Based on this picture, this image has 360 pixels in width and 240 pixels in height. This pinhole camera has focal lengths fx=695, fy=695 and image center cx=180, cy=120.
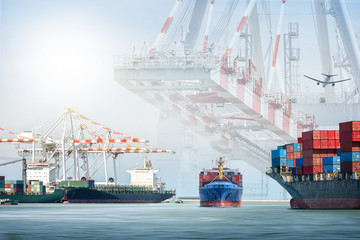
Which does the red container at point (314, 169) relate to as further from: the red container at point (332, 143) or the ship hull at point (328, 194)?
the red container at point (332, 143)

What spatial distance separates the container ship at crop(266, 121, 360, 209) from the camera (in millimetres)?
67188

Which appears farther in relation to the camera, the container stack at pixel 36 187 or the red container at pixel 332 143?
the container stack at pixel 36 187

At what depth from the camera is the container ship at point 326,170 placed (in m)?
67.2

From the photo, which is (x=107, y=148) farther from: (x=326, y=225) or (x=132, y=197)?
(x=326, y=225)

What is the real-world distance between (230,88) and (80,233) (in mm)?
61661

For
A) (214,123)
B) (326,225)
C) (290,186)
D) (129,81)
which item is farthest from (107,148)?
(326,225)

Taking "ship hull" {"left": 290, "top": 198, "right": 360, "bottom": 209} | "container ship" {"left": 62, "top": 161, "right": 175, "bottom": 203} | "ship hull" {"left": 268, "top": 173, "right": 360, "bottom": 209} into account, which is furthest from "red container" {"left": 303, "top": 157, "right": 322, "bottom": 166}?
"container ship" {"left": 62, "top": 161, "right": 175, "bottom": 203}

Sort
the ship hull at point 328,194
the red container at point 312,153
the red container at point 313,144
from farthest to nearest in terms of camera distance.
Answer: the red container at point 312,153 → the red container at point 313,144 → the ship hull at point 328,194

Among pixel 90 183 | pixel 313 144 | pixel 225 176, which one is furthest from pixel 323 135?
pixel 90 183

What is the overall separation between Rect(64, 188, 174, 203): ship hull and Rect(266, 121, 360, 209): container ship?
5133cm

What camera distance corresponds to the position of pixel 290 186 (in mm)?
80812

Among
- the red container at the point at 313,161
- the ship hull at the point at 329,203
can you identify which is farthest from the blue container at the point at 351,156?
the red container at the point at 313,161

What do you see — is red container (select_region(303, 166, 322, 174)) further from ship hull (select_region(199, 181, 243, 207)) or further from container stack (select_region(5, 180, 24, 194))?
container stack (select_region(5, 180, 24, 194))

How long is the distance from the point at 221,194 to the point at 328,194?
24.8 metres
